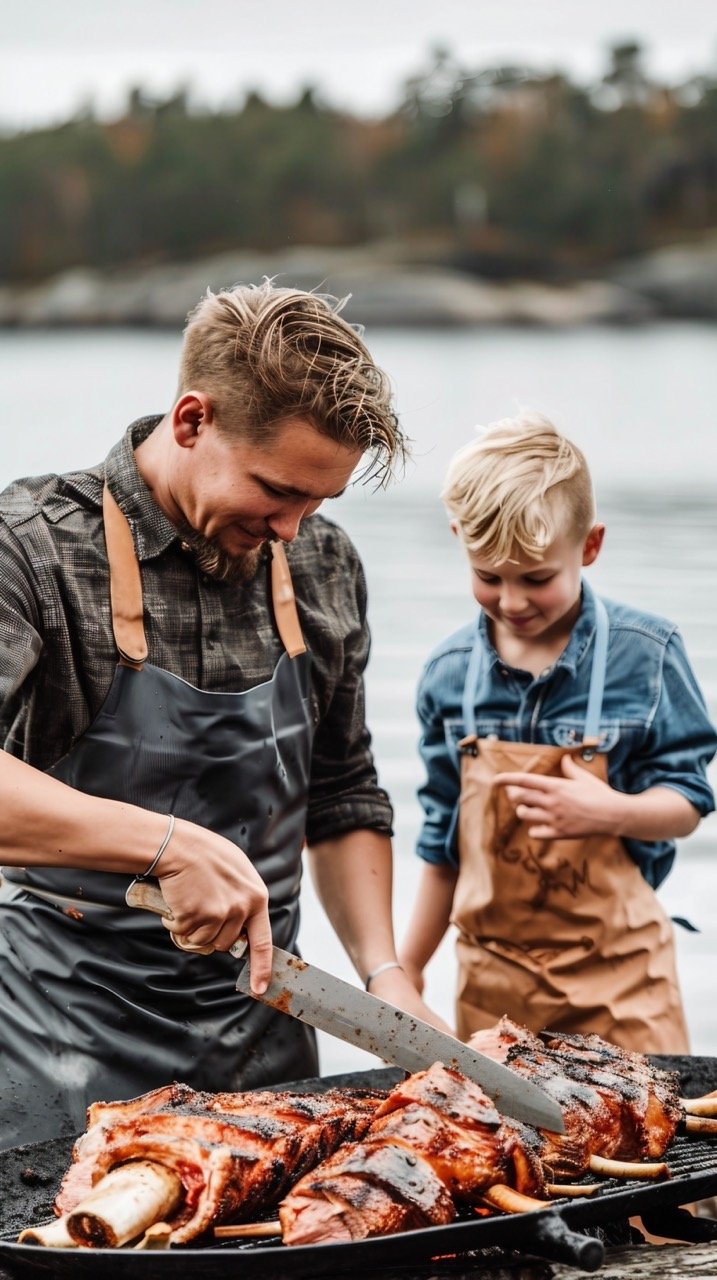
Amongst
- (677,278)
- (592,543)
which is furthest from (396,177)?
(592,543)

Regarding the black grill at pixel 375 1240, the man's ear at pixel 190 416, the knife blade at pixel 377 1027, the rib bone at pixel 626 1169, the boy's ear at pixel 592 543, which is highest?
the boy's ear at pixel 592 543

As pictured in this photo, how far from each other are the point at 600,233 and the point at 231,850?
3838 centimetres

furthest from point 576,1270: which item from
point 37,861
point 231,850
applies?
point 37,861

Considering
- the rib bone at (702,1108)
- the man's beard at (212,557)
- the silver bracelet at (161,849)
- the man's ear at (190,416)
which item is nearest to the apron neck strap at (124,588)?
the man's beard at (212,557)

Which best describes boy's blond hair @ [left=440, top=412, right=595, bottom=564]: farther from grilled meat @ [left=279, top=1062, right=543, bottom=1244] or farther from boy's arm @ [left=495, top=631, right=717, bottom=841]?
grilled meat @ [left=279, top=1062, right=543, bottom=1244]

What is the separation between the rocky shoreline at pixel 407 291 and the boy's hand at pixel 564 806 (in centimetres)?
3730

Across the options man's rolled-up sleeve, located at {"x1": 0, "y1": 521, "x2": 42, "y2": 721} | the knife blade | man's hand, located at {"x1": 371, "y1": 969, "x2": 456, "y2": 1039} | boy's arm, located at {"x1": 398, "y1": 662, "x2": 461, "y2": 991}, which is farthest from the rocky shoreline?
the knife blade

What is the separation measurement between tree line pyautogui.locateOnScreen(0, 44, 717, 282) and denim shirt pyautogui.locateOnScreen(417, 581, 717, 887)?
36291 millimetres

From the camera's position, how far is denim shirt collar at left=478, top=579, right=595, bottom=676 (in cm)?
354

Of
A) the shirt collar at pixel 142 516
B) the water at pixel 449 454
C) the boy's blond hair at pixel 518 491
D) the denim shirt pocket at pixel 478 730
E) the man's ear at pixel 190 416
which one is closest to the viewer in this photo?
the man's ear at pixel 190 416

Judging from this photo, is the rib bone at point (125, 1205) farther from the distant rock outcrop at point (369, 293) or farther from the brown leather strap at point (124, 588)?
the distant rock outcrop at point (369, 293)

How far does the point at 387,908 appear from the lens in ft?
11.5

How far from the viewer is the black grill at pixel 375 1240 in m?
2.16

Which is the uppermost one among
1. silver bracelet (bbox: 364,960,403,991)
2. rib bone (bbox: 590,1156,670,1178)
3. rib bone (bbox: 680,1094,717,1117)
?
silver bracelet (bbox: 364,960,403,991)
